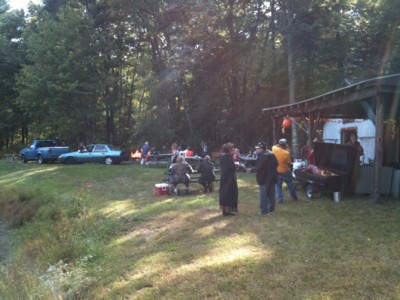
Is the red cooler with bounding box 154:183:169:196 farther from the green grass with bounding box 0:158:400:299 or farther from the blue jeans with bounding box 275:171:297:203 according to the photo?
the blue jeans with bounding box 275:171:297:203

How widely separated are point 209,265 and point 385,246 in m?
2.89

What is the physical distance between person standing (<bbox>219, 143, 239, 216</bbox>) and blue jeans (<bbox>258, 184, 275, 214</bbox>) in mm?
613

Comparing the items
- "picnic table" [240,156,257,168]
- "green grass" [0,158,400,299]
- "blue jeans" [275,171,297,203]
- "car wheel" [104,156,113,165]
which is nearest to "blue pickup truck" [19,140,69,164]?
"car wheel" [104,156,113,165]

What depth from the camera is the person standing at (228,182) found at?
31.8 feet

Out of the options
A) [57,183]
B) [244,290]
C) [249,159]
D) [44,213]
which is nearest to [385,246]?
[244,290]

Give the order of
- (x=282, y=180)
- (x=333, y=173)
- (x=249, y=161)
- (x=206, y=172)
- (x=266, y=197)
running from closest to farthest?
1. (x=266, y=197)
2. (x=282, y=180)
3. (x=333, y=173)
4. (x=206, y=172)
5. (x=249, y=161)

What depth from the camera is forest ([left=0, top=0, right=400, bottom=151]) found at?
25031mm

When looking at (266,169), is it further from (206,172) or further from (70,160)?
(70,160)

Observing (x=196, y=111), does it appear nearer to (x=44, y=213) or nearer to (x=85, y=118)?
(x=85, y=118)

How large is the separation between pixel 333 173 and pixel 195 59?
19610mm

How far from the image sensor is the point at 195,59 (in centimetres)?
2975

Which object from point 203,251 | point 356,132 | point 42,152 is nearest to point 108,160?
point 42,152

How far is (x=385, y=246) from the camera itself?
267 inches

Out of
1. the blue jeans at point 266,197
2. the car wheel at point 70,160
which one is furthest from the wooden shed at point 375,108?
the car wheel at point 70,160
